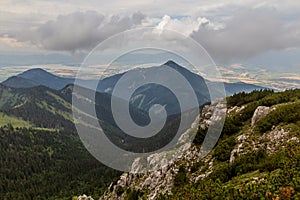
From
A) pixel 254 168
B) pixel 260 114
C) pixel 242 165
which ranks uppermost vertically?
pixel 260 114

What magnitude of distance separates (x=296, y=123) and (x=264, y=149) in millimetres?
8227

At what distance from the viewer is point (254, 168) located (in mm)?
36750

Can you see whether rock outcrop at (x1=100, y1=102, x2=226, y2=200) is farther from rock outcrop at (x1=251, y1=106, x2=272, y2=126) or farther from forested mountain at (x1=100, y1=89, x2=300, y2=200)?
rock outcrop at (x1=251, y1=106, x2=272, y2=126)

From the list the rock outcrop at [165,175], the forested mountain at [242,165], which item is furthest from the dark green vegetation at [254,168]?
the rock outcrop at [165,175]

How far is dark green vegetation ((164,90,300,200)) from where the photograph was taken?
930 inches

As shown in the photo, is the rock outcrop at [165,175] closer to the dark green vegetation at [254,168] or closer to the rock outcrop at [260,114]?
the dark green vegetation at [254,168]

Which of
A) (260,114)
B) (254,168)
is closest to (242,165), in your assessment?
(254,168)

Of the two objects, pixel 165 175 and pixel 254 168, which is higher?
pixel 254 168

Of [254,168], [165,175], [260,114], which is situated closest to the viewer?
[254,168]

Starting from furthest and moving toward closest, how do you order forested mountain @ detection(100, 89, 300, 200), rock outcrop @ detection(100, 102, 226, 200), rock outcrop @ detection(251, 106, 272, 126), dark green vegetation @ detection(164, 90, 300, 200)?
rock outcrop @ detection(251, 106, 272, 126)
rock outcrop @ detection(100, 102, 226, 200)
forested mountain @ detection(100, 89, 300, 200)
dark green vegetation @ detection(164, 90, 300, 200)

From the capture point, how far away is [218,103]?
3531 inches

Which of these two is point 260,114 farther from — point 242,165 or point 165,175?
point 165,175

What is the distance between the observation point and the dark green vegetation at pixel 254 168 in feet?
77.5

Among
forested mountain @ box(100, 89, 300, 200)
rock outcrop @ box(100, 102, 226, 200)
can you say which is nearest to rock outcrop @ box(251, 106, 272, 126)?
forested mountain @ box(100, 89, 300, 200)
